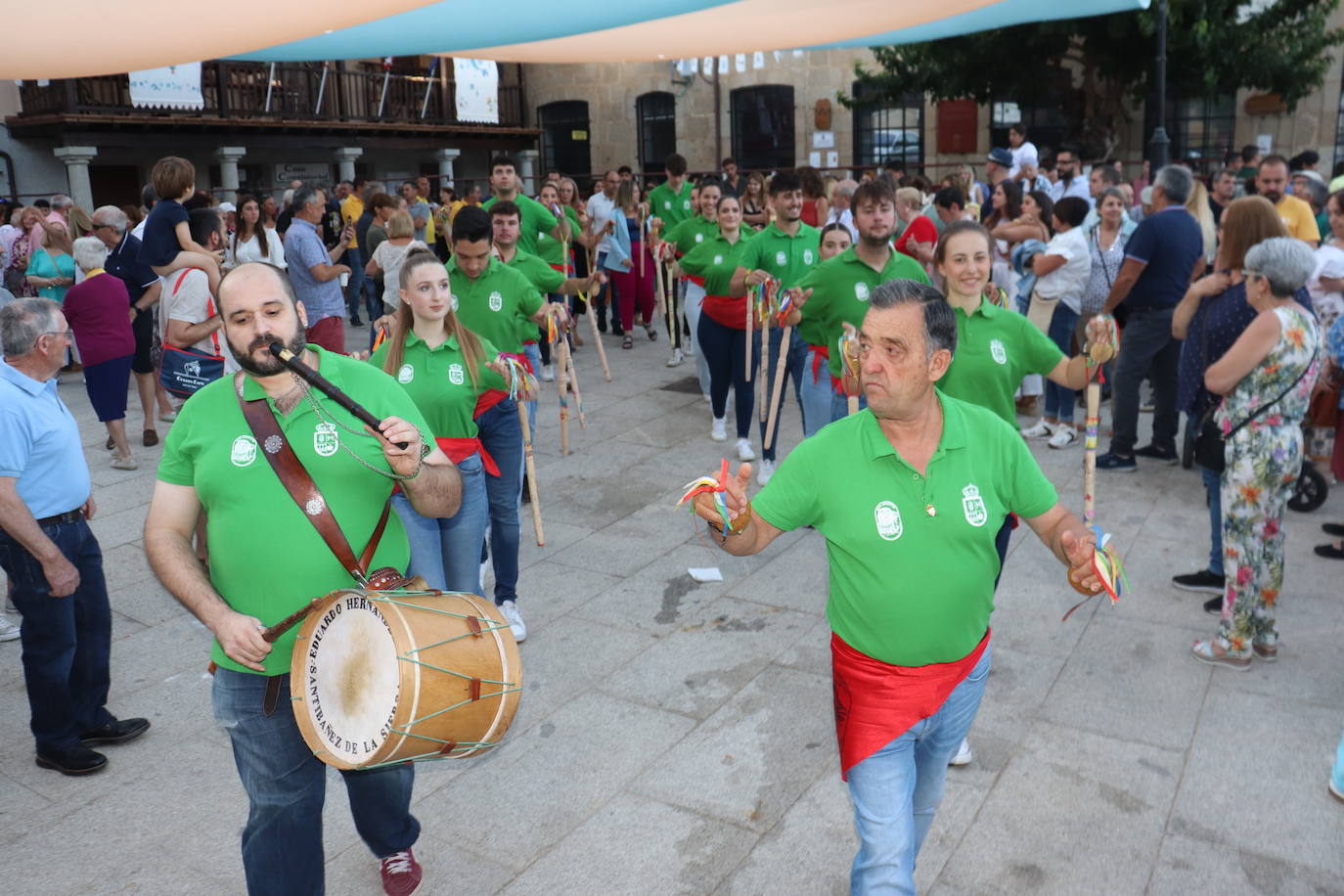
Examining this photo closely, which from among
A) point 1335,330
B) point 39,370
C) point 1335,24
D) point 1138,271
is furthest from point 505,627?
point 1335,24

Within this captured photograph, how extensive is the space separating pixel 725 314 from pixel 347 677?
20.4ft

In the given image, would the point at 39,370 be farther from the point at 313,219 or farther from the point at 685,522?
the point at 313,219

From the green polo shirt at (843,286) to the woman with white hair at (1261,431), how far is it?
6.16ft

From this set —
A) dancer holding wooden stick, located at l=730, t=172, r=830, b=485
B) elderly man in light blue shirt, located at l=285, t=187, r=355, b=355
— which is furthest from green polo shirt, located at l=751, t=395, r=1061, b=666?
elderly man in light blue shirt, located at l=285, t=187, r=355, b=355

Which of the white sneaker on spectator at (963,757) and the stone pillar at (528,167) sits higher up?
the stone pillar at (528,167)

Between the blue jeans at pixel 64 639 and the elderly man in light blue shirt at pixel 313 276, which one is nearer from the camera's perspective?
the blue jeans at pixel 64 639

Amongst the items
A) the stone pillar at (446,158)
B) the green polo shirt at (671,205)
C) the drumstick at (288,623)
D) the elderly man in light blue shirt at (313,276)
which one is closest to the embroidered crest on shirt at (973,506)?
the drumstick at (288,623)

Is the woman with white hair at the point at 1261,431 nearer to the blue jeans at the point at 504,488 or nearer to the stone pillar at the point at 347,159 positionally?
the blue jeans at the point at 504,488

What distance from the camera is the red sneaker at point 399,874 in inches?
149

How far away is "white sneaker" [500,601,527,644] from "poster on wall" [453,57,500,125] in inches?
893

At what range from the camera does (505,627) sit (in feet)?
10.5

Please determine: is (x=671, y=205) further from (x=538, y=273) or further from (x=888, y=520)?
(x=888, y=520)

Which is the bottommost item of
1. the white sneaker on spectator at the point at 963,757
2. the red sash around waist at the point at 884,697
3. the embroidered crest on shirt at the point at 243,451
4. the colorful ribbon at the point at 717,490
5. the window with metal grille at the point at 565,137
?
the white sneaker on spectator at the point at 963,757

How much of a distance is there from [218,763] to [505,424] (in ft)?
6.79
